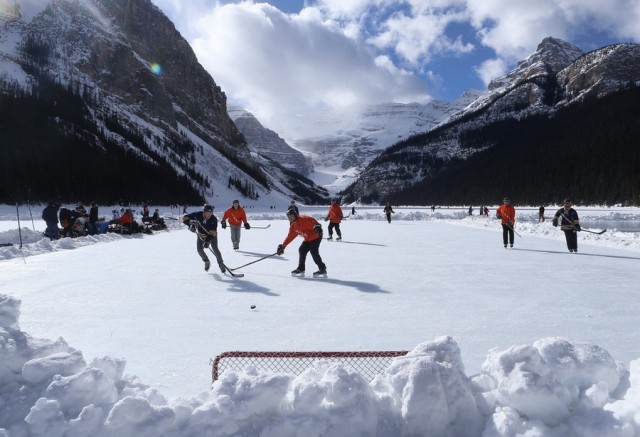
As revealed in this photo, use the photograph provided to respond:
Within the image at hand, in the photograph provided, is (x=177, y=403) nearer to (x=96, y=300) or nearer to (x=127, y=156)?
(x=96, y=300)

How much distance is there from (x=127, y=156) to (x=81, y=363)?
110m

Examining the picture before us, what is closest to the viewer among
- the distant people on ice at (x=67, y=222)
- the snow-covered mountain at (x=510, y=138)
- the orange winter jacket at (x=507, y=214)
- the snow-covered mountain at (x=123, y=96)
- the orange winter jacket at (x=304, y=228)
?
the orange winter jacket at (x=304, y=228)

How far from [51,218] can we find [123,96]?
137m

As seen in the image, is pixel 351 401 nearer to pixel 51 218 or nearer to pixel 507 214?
pixel 507 214

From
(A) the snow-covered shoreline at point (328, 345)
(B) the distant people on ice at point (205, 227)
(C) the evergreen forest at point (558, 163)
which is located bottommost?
(A) the snow-covered shoreline at point (328, 345)

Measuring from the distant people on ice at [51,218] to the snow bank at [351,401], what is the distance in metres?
17.7

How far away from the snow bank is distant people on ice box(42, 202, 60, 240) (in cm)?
1771

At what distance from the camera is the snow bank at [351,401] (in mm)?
3057

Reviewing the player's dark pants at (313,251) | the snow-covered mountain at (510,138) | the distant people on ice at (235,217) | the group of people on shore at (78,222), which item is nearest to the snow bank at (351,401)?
the player's dark pants at (313,251)

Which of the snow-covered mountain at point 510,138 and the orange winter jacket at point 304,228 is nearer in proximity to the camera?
the orange winter jacket at point 304,228

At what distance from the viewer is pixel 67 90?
112188 mm

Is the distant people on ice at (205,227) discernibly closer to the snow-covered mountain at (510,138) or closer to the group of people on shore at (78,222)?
the group of people on shore at (78,222)

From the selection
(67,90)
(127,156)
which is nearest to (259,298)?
(127,156)

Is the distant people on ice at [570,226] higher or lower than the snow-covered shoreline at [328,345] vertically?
higher
